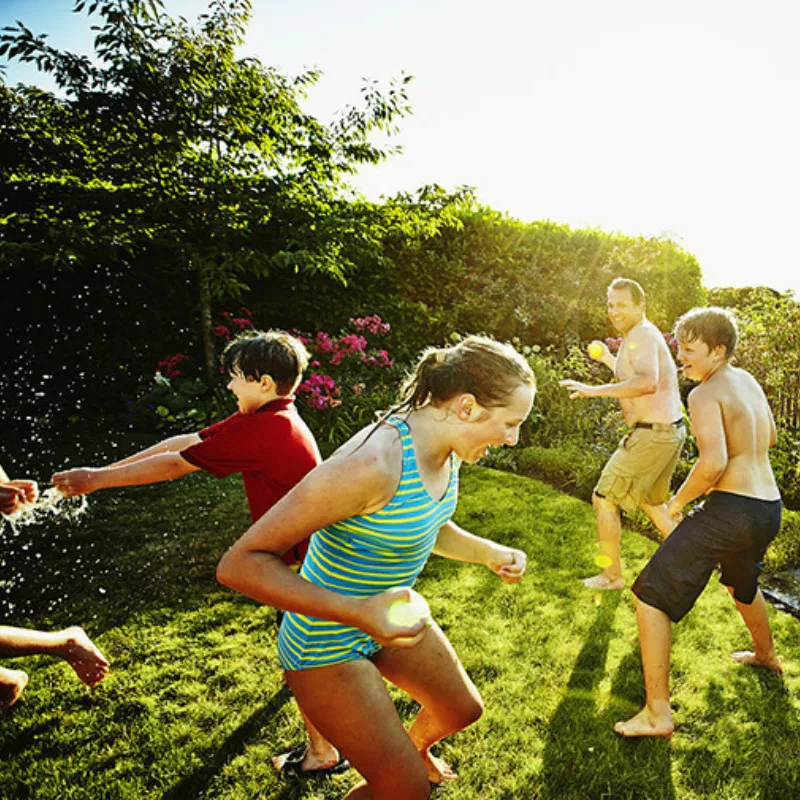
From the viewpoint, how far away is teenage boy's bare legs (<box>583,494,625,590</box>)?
4.18m

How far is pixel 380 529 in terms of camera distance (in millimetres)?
1569

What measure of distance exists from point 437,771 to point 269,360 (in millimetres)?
2002

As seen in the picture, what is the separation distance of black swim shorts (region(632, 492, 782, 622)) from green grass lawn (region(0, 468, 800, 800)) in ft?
2.46

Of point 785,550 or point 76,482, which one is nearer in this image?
point 76,482

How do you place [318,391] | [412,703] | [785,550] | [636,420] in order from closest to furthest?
[412,703]
[636,420]
[785,550]
[318,391]

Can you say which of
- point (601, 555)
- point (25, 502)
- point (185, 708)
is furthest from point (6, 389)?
point (601, 555)

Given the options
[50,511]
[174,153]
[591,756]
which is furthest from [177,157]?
[591,756]

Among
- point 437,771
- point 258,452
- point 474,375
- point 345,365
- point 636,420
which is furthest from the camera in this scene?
point 345,365

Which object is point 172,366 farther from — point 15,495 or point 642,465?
point 642,465

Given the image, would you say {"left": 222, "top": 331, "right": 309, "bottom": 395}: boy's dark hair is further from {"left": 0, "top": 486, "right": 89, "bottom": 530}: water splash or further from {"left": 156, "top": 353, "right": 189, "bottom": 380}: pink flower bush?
{"left": 156, "top": 353, "right": 189, "bottom": 380}: pink flower bush

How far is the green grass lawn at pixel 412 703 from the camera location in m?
2.48

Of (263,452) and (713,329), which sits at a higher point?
(713,329)

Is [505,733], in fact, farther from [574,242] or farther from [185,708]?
[574,242]

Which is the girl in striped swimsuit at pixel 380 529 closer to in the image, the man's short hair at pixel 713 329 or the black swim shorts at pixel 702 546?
the black swim shorts at pixel 702 546
